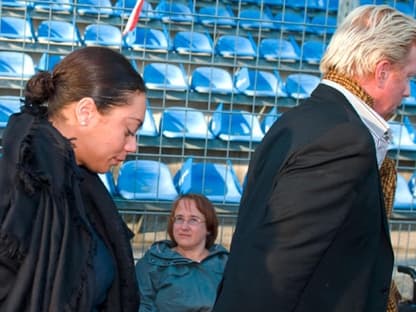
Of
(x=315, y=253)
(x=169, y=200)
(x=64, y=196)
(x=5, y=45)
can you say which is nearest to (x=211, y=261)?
(x=169, y=200)

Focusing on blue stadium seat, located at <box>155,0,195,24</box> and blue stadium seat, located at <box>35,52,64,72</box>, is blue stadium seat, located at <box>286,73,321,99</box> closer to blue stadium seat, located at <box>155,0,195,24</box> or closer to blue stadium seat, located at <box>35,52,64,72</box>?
blue stadium seat, located at <box>155,0,195,24</box>

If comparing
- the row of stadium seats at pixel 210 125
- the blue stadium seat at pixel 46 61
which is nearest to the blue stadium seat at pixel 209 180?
the row of stadium seats at pixel 210 125

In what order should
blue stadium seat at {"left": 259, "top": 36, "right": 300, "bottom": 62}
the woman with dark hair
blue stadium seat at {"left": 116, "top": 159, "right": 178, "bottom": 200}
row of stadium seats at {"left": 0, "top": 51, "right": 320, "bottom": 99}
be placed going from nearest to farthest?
1. the woman with dark hair
2. blue stadium seat at {"left": 116, "top": 159, "right": 178, "bottom": 200}
3. row of stadium seats at {"left": 0, "top": 51, "right": 320, "bottom": 99}
4. blue stadium seat at {"left": 259, "top": 36, "right": 300, "bottom": 62}

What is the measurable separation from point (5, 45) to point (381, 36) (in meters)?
3.67

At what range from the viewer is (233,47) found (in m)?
6.04

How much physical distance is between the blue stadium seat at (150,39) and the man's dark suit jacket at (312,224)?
378 centimetres

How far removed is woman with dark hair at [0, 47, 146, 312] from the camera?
137 cm

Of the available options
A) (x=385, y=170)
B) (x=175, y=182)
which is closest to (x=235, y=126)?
(x=175, y=182)

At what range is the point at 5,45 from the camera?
5.15 m

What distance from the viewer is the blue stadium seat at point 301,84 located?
18.8 feet

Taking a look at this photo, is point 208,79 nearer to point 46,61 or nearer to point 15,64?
point 46,61

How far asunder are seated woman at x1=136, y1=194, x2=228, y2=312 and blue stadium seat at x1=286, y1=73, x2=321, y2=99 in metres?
2.40

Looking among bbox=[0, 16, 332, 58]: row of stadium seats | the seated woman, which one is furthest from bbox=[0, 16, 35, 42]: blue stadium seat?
the seated woman

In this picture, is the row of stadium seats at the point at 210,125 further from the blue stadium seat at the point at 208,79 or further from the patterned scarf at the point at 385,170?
the patterned scarf at the point at 385,170
